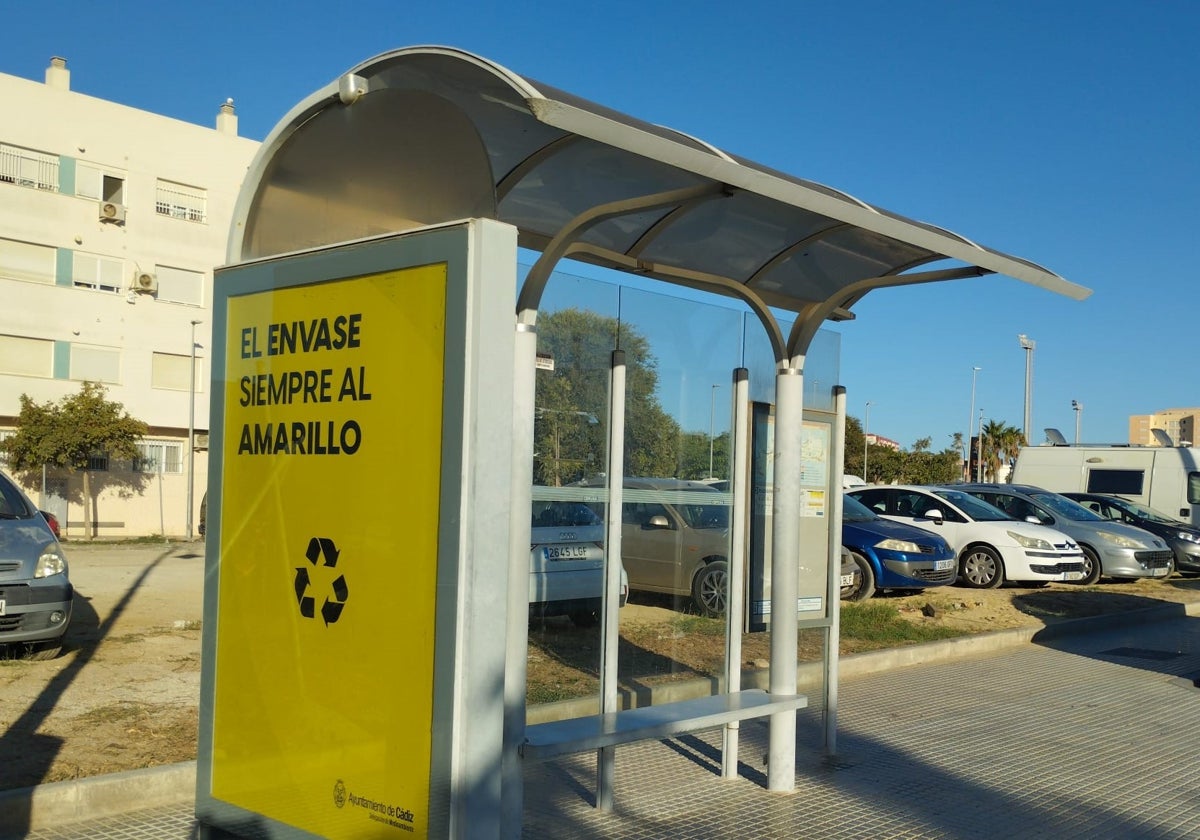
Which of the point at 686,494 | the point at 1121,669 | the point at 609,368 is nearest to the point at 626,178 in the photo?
the point at 609,368

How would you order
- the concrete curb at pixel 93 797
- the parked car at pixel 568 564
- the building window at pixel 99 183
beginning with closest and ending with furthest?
the concrete curb at pixel 93 797
the parked car at pixel 568 564
the building window at pixel 99 183

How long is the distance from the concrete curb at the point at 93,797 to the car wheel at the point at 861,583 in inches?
438

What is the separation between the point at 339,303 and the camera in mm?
3768

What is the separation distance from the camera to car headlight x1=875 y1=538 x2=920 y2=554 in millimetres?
15570

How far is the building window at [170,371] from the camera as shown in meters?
40.2

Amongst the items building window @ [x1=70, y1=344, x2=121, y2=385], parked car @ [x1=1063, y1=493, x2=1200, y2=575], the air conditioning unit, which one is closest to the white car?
parked car @ [x1=1063, y1=493, x2=1200, y2=575]

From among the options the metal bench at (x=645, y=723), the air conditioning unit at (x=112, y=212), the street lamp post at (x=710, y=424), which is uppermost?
the air conditioning unit at (x=112, y=212)

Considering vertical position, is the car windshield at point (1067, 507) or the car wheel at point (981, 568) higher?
the car windshield at point (1067, 507)

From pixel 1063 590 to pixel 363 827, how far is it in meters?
15.9

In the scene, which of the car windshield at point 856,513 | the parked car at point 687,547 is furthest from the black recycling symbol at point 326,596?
the car windshield at point 856,513

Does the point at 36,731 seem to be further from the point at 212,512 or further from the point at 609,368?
the point at 609,368

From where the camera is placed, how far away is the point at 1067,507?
20.5 meters

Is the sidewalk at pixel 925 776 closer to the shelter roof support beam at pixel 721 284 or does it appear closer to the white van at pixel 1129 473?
the shelter roof support beam at pixel 721 284

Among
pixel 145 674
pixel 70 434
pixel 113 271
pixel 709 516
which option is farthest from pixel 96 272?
pixel 709 516
